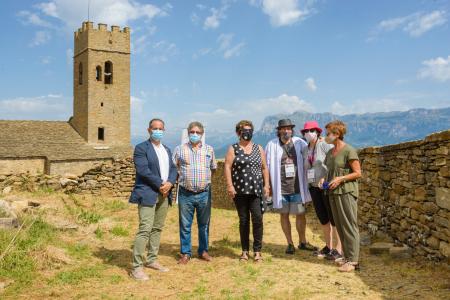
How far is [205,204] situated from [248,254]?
1.01 m

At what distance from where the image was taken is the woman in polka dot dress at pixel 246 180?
18.3 feet

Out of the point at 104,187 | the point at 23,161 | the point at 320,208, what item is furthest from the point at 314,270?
the point at 23,161

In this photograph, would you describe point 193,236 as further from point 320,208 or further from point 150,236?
point 320,208

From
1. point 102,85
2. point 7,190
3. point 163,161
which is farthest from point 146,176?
point 102,85

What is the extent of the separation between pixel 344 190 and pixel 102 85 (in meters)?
34.2

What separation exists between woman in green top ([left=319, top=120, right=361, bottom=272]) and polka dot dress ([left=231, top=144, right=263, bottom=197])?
907 millimetres

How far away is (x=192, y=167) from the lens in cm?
565

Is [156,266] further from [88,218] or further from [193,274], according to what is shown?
[88,218]

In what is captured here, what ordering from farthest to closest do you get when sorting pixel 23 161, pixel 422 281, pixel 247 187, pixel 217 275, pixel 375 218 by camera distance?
pixel 23 161 < pixel 375 218 < pixel 247 187 < pixel 217 275 < pixel 422 281

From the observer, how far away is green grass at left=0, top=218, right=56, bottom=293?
4.78 metres

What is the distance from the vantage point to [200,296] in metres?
4.41

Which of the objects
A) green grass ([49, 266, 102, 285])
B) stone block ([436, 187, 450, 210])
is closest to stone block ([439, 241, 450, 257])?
stone block ([436, 187, 450, 210])

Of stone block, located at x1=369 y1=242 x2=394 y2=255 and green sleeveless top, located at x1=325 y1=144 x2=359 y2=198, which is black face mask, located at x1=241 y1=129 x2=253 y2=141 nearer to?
green sleeveless top, located at x1=325 y1=144 x2=359 y2=198

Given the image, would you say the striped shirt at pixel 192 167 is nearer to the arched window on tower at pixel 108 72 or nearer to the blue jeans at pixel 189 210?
the blue jeans at pixel 189 210
